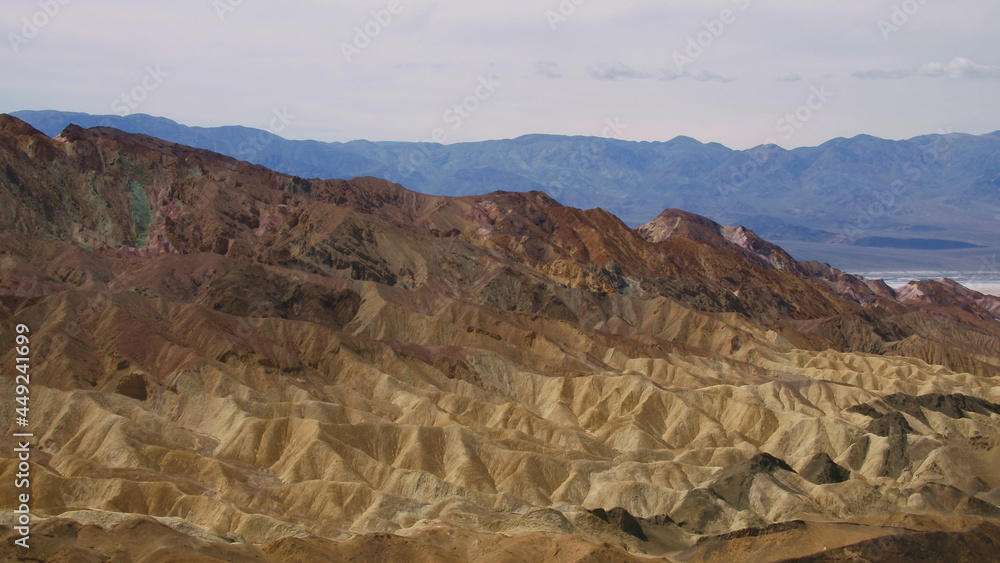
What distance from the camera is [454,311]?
12781 centimetres

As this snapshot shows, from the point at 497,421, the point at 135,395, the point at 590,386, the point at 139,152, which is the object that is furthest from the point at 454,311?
the point at 139,152

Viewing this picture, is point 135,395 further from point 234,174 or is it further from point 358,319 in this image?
point 234,174

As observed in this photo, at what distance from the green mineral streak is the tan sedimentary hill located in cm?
49

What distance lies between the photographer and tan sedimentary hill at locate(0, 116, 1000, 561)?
206 ft

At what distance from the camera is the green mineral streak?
150413 mm

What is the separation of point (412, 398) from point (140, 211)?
7729 centimetres

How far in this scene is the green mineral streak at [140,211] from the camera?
150 meters

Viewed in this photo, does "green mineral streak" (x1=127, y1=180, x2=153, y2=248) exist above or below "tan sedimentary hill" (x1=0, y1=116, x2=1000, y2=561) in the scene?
above

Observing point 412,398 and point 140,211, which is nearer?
point 412,398

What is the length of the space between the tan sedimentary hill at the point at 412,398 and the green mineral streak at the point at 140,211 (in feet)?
1.62

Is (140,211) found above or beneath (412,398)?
above

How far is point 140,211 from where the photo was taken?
15412 cm

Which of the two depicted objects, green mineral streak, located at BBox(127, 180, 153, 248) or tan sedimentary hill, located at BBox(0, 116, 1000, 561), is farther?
green mineral streak, located at BBox(127, 180, 153, 248)

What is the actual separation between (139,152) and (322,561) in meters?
129
